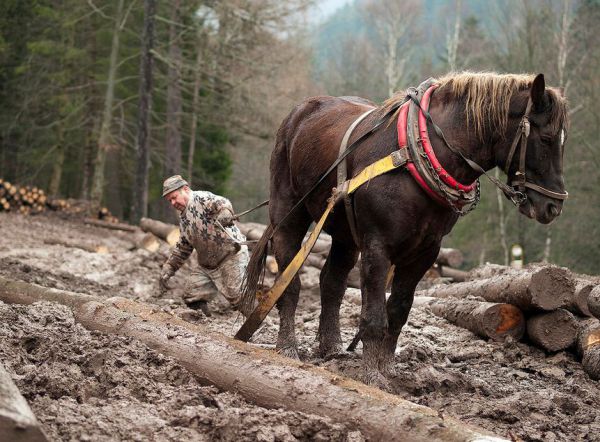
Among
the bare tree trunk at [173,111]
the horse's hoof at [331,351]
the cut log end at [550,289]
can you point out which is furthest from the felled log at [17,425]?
the bare tree trunk at [173,111]

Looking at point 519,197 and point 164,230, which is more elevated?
point 519,197

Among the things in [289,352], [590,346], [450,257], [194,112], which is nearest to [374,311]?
[289,352]

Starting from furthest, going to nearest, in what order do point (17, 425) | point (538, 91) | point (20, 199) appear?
point (20, 199)
point (538, 91)
point (17, 425)

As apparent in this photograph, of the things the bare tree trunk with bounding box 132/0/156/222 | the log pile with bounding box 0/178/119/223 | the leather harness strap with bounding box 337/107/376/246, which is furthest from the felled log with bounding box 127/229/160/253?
the leather harness strap with bounding box 337/107/376/246

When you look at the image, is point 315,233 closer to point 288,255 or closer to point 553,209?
point 288,255

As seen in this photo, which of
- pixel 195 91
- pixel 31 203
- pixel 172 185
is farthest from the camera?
pixel 195 91

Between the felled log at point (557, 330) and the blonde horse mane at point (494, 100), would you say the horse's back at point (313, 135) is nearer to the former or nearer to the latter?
the blonde horse mane at point (494, 100)

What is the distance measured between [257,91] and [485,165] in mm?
19553

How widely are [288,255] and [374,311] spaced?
4.49 feet

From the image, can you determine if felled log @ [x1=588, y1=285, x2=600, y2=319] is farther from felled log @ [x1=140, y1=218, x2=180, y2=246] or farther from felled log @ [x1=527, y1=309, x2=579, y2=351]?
felled log @ [x1=140, y1=218, x2=180, y2=246]

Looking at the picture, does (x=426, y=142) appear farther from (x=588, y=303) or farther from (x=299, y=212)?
(x=588, y=303)

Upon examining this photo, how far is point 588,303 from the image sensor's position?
7.41 metres

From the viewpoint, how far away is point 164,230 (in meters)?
16.2

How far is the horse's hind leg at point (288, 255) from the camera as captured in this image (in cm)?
673
